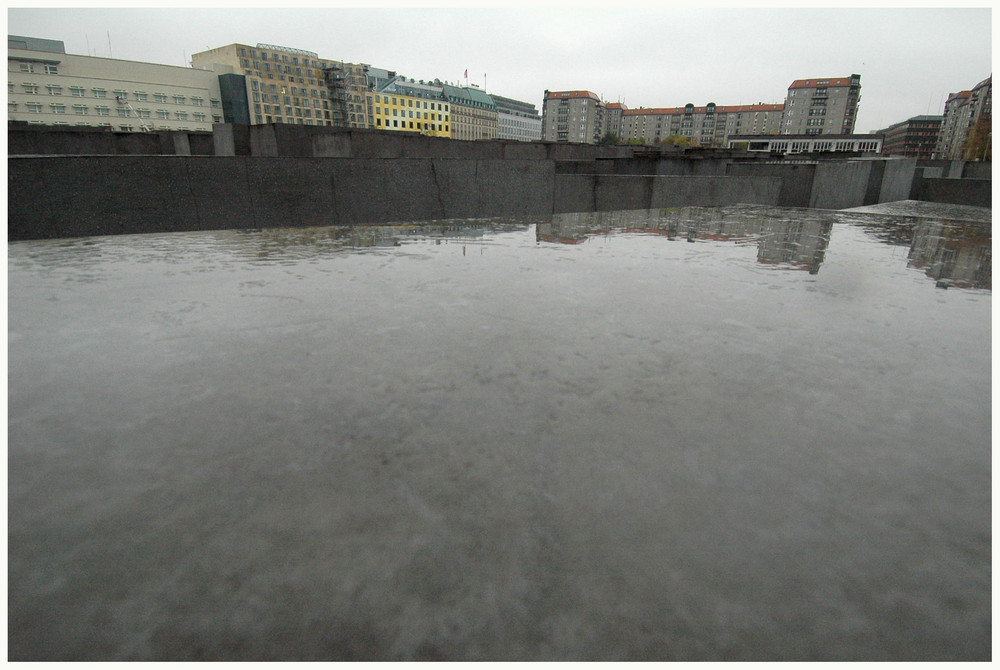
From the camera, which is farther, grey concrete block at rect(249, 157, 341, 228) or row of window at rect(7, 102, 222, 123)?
row of window at rect(7, 102, 222, 123)

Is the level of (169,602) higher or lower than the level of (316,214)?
lower

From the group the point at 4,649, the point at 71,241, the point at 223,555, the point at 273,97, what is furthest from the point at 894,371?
the point at 273,97

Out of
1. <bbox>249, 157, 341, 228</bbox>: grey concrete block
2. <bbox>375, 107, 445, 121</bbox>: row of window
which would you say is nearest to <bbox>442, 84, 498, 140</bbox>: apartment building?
<bbox>375, 107, 445, 121</bbox>: row of window

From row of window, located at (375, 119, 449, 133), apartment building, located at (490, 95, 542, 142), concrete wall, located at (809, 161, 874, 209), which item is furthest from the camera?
apartment building, located at (490, 95, 542, 142)

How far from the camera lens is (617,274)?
414 cm

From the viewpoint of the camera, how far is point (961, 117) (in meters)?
110

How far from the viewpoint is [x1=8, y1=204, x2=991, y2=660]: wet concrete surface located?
1.07 meters

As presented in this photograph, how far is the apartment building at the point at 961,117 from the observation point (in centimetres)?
8961

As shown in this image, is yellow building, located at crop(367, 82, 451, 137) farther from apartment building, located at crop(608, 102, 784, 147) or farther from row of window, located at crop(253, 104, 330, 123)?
apartment building, located at crop(608, 102, 784, 147)

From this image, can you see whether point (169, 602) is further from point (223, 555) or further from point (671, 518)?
point (671, 518)

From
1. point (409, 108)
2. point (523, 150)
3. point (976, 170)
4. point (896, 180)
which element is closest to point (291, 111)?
point (409, 108)

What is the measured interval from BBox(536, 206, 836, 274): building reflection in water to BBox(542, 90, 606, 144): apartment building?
145 meters

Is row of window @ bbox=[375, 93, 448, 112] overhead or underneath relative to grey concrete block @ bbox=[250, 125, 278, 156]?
overhead

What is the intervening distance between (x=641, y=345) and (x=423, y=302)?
1422mm
